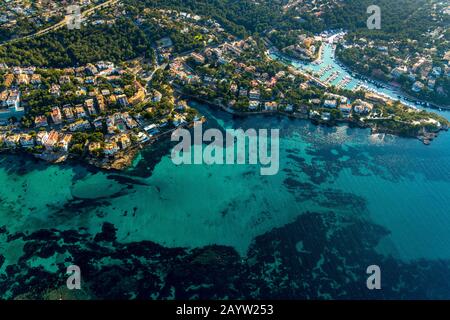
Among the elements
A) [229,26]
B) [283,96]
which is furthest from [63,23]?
[283,96]

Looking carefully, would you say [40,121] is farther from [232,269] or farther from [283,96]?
[283,96]

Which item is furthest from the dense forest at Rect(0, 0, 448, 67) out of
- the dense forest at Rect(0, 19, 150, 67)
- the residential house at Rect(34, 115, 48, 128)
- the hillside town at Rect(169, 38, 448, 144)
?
the residential house at Rect(34, 115, 48, 128)

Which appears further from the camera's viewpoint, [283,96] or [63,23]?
[63,23]

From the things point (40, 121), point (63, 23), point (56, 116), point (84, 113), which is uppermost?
point (63, 23)

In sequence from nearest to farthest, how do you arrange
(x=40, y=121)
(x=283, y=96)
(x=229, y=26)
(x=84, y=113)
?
(x=40, y=121) → (x=84, y=113) → (x=283, y=96) → (x=229, y=26)

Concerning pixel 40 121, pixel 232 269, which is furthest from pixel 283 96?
pixel 40 121

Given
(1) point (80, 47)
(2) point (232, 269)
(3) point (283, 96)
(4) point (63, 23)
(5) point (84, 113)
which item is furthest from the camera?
(4) point (63, 23)

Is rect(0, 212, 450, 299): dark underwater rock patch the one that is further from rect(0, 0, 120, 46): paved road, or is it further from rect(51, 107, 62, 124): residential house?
rect(0, 0, 120, 46): paved road

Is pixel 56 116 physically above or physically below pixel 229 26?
below

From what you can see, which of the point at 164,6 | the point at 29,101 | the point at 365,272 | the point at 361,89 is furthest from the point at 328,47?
the point at 29,101

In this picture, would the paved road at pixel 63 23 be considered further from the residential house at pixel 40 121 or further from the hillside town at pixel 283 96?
the hillside town at pixel 283 96

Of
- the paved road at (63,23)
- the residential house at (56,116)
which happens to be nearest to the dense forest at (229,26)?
the paved road at (63,23)
